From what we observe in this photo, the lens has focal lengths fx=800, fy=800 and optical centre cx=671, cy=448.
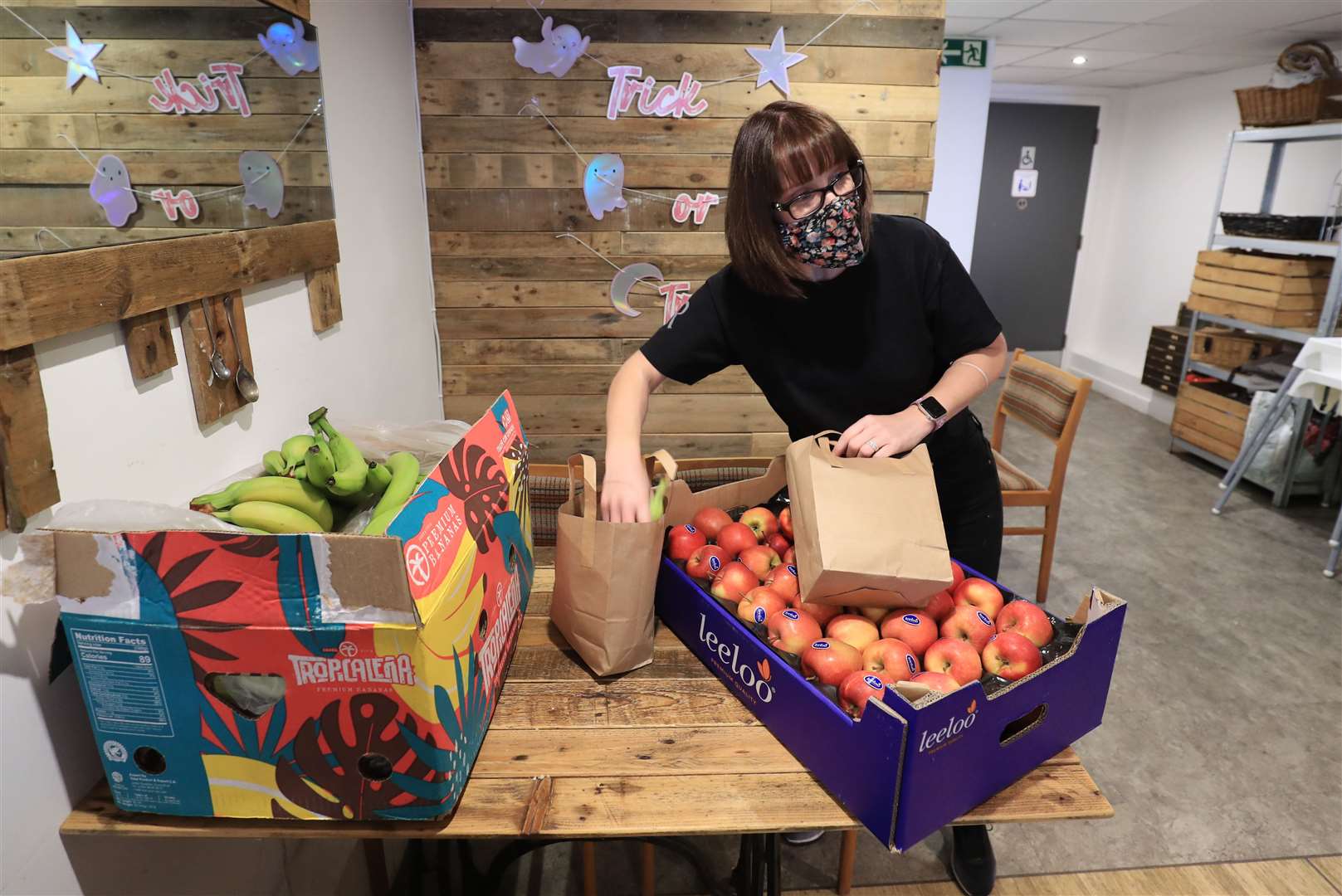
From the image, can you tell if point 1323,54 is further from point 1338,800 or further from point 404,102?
point 404,102

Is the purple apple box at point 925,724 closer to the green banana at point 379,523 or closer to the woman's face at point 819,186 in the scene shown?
the green banana at point 379,523

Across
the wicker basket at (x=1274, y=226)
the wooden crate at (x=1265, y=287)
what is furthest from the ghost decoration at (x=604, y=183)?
the wicker basket at (x=1274, y=226)

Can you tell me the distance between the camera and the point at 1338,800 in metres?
2.27

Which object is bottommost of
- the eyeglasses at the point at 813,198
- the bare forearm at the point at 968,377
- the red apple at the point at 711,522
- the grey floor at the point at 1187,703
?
the grey floor at the point at 1187,703

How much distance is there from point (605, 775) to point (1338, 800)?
243 cm

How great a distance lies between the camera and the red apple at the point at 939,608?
113 cm

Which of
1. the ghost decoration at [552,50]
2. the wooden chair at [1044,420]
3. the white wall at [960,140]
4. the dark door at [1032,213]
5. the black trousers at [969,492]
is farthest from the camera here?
the dark door at [1032,213]

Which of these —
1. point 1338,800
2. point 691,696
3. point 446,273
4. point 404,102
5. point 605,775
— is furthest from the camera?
point 446,273

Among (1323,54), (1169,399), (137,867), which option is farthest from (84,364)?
(1169,399)

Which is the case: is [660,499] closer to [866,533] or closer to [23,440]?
[866,533]

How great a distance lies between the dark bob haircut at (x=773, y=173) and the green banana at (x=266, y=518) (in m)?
0.81

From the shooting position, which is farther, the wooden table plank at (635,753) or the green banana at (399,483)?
the green banana at (399,483)

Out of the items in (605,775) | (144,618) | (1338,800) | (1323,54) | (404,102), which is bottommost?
(1338,800)

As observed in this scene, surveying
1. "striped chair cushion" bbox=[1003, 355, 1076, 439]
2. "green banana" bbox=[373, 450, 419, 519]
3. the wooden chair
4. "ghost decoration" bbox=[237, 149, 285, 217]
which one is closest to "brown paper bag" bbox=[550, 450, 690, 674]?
"green banana" bbox=[373, 450, 419, 519]
